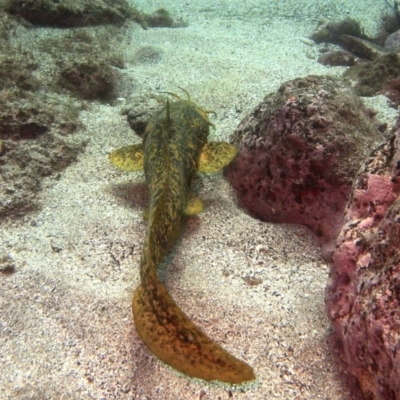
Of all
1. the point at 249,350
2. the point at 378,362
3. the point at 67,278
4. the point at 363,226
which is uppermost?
the point at 363,226

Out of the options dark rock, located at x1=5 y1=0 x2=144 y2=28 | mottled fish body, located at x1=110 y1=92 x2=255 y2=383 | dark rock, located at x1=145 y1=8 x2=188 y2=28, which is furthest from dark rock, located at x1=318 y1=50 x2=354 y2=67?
dark rock, located at x1=5 y1=0 x2=144 y2=28

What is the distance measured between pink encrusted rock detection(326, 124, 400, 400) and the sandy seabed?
1.38 ft

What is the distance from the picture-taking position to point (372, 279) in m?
2.16

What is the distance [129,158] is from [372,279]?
3318 mm

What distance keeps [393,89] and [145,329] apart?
635cm

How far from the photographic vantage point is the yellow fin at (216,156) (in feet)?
14.8

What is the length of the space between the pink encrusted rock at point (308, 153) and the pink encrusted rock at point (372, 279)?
1158 millimetres

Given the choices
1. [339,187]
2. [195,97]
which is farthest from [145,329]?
[195,97]

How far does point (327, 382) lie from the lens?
2.54m

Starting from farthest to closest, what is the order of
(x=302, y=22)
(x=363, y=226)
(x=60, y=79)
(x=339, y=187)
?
1. (x=302, y=22)
2. (x=60, y=79)
3. (x=339, y=187)
4. (x=363, y=226)

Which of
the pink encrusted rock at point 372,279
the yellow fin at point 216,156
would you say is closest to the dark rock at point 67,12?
the yellow fin at point 216,156

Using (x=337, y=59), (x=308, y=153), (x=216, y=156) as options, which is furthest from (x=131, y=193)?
(x=337, y=59)

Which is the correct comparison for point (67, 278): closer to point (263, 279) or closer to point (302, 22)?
point (263, 279)

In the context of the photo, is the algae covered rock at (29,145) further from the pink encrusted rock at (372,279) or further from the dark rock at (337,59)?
the dark rock at (337,59)
